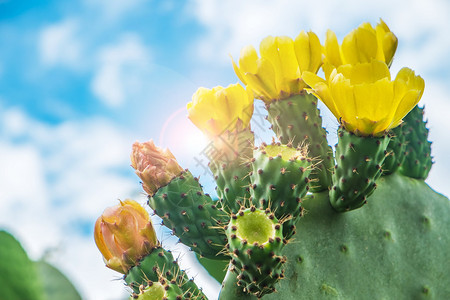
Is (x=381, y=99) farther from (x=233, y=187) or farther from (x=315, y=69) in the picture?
(x=233, y=187)

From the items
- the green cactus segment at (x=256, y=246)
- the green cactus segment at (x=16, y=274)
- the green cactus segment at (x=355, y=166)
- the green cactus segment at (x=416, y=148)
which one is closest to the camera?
the green cactus segment at (x=16, y=274)

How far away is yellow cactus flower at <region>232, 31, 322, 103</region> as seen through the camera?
48.7 inches

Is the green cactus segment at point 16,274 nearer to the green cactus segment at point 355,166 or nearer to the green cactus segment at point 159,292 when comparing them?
the green cactus segment at point 159,292

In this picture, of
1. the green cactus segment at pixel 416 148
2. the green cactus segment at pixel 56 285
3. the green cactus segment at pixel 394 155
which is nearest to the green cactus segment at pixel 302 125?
→ the green cactus segment at pixel 394 155

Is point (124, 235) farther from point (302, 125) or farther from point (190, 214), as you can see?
point (302, 125)

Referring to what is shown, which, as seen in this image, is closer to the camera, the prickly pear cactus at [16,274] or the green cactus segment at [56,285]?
the prickly pear cactus at [16,274]

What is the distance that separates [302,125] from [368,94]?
0.23m

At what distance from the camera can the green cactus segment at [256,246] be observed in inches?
37.2

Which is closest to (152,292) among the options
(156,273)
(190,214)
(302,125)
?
(156,273)

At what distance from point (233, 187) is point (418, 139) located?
75 centimetres

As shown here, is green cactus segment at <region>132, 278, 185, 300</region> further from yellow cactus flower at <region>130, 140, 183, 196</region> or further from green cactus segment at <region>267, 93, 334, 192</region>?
green cactus segment at <region>267, 93, 334, 192</region>

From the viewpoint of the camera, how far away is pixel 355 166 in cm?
120

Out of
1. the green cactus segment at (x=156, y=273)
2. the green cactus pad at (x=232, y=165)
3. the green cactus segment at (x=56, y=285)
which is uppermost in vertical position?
the green cactus pad at (x=232, y=165)

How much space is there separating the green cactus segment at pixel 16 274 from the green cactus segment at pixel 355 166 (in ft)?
2.78
